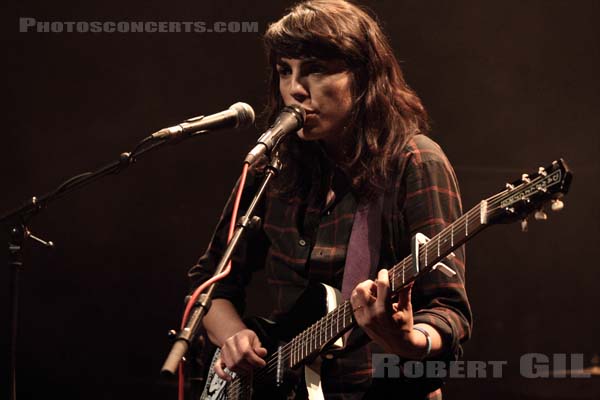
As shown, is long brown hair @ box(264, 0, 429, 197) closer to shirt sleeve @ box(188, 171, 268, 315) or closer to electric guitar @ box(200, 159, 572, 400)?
shirt sleeve @ box(188, 171, 268, 315)

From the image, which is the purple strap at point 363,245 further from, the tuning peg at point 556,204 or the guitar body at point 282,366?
the tuning peg at point 556,204

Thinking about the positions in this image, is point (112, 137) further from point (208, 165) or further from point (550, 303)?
point (550, 303)

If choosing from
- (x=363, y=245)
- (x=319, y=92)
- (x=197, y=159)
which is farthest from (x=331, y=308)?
(x=197, y=159)

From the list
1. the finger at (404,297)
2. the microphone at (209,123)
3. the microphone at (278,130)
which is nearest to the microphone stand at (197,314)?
the microphone at (278,130)

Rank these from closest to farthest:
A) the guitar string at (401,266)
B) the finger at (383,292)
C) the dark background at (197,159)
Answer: the guitar string at (401,266) < the finger at (383,292) < the dark background at (197,159)

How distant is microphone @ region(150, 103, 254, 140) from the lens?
183 centimetres

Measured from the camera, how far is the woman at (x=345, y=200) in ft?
6.07

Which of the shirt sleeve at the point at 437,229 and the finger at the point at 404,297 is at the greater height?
the shirt sleeve at the point at 437,229

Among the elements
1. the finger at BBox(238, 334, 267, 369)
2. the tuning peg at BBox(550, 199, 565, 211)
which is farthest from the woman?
the tuning peg at BBox(550, 199, 565, 211)

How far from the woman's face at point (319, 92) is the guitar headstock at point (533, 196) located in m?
0.71

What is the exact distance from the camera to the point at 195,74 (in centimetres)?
348

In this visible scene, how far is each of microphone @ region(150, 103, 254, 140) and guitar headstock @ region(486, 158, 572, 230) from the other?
0.69 meters

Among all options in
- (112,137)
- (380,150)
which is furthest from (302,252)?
(112,137)

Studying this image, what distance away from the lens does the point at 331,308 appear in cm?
192
